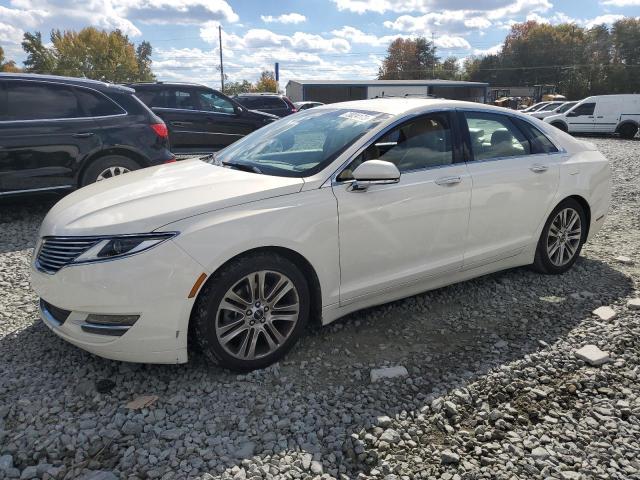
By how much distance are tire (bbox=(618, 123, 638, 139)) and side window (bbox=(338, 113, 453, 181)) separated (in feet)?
73.7

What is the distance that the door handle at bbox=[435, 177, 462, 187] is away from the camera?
3.78 m

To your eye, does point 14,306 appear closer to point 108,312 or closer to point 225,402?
point 108,312

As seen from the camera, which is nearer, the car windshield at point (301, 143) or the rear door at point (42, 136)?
the car windshield at point (301, 143)

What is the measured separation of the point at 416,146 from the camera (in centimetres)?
382

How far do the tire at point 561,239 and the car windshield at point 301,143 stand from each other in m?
1.94

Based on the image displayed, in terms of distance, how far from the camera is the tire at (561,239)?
4625 millimetres

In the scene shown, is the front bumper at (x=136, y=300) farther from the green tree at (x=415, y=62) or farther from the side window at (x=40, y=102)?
the green tree at (x=415, y=62)

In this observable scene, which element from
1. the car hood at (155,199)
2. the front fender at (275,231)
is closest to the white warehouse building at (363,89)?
the car hood at (155,199)

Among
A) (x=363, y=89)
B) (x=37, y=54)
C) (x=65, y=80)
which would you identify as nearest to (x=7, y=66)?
(x=37, y=54)

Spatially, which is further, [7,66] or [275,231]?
[7,66]

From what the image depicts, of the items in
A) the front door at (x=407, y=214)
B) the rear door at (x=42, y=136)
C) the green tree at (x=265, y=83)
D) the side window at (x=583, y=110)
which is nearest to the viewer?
the front door at (x=407, y=214)

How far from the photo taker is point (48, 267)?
10.0 ft

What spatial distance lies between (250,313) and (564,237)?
3112mm

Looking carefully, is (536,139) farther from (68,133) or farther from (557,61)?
(557,61)
